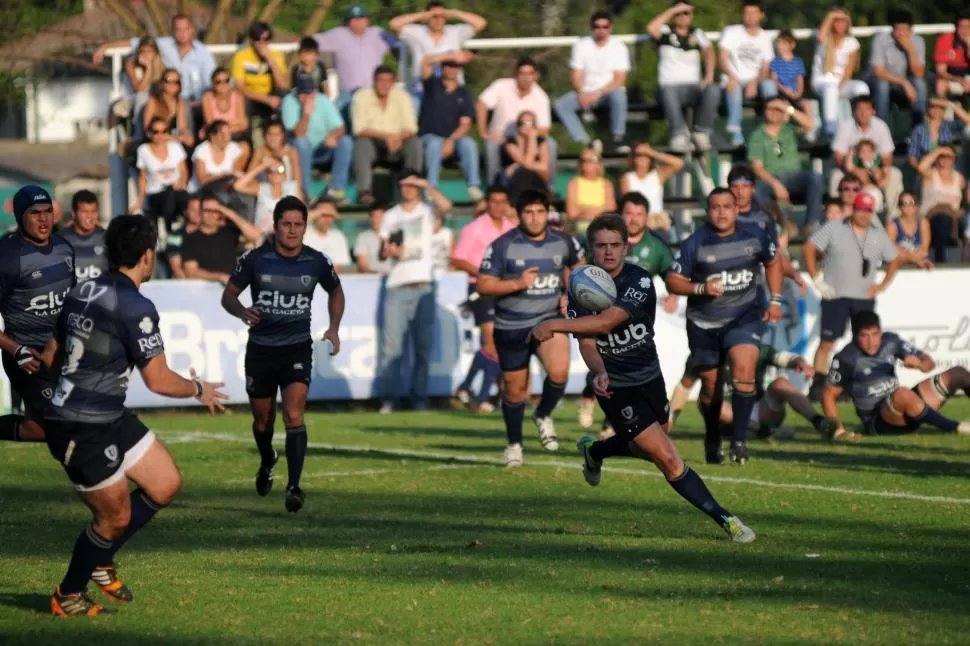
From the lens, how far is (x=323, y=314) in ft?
67.0

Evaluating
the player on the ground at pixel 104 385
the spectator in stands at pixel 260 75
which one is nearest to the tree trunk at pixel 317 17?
the spectator in stands at pixel 260 75

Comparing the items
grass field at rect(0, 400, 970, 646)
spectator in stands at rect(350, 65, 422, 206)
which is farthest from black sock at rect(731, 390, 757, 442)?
spectator in stands at rect(350, 65, 422, 206)

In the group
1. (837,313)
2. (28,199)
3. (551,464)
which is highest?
(28,199)

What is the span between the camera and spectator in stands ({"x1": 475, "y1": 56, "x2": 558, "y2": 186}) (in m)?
22.5

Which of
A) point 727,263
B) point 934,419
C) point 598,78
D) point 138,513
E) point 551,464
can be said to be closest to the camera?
point 138,513

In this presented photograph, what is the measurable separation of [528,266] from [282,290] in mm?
2670

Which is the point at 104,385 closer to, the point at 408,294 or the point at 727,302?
the point at 727,302

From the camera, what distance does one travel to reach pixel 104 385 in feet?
27.4

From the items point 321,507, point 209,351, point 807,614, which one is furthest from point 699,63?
point 807,614

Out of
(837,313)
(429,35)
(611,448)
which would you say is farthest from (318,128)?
(611,448)

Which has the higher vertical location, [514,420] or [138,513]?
[138,513]

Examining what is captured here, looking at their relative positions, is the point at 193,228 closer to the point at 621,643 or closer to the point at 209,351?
the point at 209,351

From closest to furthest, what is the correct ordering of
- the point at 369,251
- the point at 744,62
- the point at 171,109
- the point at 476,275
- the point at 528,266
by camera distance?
the point at 528,266 → the point at 476,275 → the point at 369,251 → the point at 171,109 → the point at 744,62

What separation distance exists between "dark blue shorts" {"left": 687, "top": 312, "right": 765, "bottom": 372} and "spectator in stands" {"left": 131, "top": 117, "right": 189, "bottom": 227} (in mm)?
8833
